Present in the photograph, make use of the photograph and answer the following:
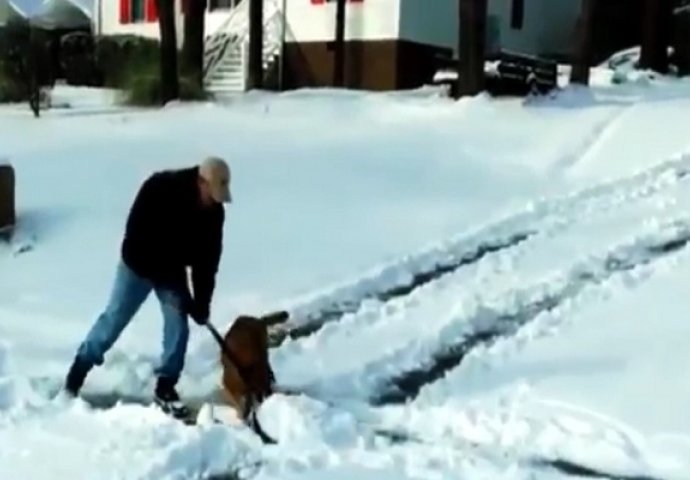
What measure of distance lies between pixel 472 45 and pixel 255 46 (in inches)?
316

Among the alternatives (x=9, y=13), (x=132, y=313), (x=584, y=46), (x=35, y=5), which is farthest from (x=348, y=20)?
(x=132, y=313)

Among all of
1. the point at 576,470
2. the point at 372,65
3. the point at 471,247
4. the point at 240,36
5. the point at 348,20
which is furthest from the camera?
the point at 240,36

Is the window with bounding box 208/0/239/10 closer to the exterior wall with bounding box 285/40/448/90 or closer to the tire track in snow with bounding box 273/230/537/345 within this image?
the exterior wall with bounding box 285/40/448/90

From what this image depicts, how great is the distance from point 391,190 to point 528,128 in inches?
155

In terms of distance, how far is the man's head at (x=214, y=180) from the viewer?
8492mm

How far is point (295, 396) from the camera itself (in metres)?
8.99

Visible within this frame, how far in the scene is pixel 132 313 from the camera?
364 inches

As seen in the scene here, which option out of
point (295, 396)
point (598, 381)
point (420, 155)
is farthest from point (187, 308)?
point (420, 155)

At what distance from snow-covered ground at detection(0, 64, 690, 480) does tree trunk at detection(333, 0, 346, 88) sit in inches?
279

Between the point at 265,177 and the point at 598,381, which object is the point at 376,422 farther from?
the point at 265,177

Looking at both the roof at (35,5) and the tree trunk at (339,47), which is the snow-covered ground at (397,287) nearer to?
the tree trunk at (339,47)

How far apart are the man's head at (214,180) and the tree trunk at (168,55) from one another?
1590 cm

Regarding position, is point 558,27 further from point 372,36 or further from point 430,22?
point 372,36

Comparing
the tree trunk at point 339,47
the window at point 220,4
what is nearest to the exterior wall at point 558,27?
the tree trunk at point 339,47
